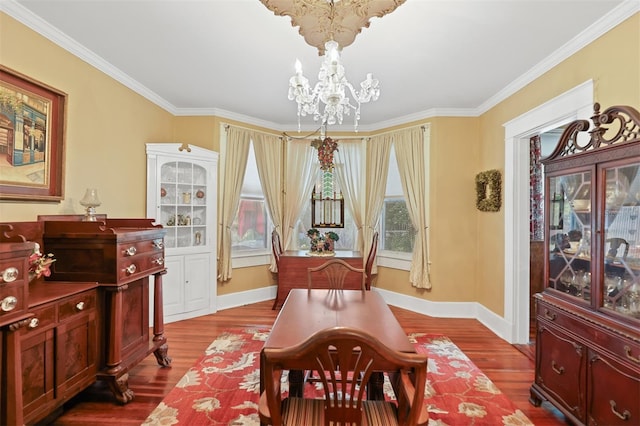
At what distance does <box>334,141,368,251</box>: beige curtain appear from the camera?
4.97 m

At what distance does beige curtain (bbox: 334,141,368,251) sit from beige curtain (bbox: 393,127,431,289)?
2.41ft

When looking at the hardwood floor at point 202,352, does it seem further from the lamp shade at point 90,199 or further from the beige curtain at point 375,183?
the lamp shade at point 90,199

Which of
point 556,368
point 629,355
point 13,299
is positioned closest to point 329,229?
point 556,368

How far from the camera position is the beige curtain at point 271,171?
479 centimetres

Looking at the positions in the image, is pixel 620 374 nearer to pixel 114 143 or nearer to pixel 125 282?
pixel 125 282

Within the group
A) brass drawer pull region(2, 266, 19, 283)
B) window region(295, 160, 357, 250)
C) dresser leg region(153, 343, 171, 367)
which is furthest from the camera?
window region(295, 160, 357, 250)

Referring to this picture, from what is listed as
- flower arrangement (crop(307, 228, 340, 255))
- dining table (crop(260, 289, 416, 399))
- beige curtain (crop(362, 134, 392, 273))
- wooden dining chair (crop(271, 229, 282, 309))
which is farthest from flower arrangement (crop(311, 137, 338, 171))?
dining table (crop(260, 289, 416, 399))

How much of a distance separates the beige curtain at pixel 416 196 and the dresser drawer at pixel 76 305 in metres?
3.66

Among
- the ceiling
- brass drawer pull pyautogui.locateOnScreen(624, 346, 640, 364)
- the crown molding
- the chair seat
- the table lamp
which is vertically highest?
the ceiling

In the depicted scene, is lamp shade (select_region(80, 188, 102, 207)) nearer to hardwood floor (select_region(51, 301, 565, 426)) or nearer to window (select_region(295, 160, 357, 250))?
hardwood floor (select_region(51, 301, 565, 426))

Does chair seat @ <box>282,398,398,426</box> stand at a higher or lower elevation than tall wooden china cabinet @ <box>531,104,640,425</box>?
lower

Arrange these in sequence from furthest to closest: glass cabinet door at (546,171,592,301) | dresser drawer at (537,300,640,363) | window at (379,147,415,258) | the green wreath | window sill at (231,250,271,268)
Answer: window at (379,147,415,258) < window sill at (231,250,271,268) < the green wreath < glass cabinet door at (546,171,592,301) < dresser drawer at (537,300,640,363)

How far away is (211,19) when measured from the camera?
7.52ft

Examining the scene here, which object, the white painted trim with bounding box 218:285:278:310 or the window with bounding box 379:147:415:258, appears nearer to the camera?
the white painted trim with bounding box 218:285:278:310
